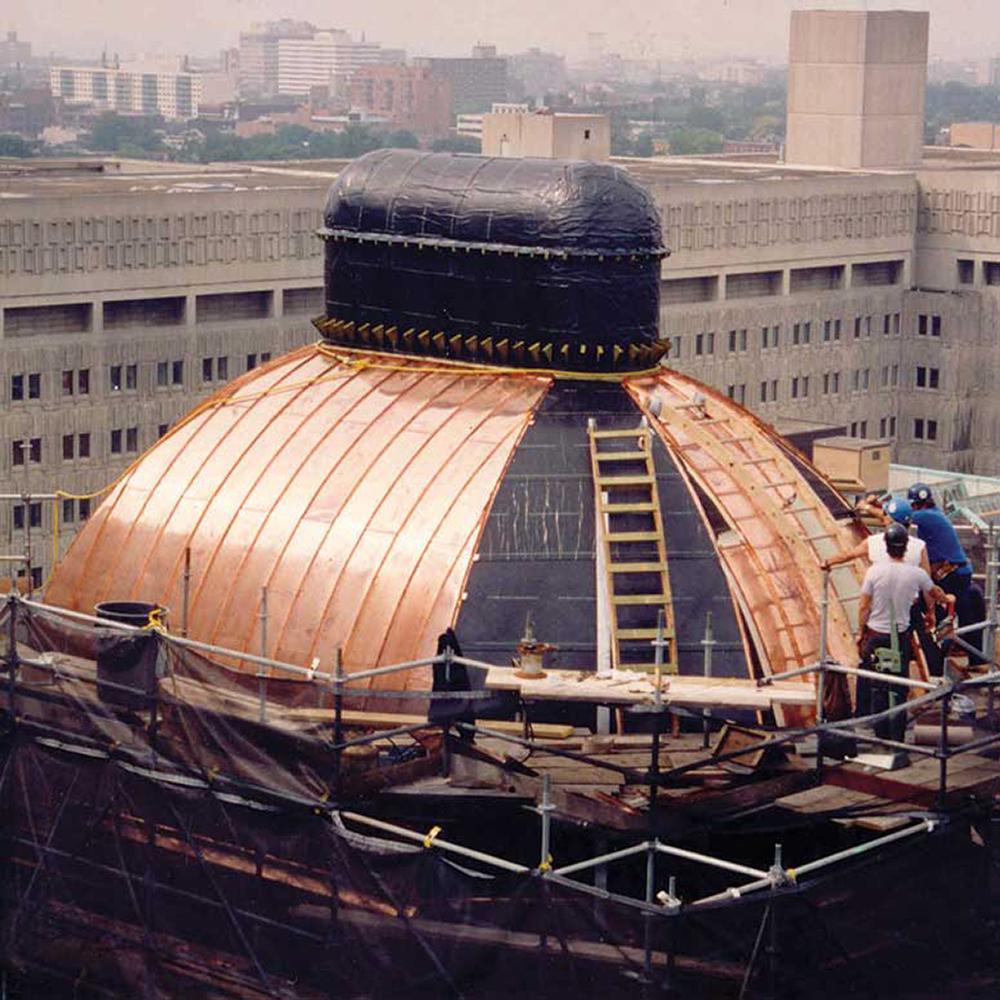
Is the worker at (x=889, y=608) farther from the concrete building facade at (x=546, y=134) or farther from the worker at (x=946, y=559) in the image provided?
the concrete building facade at (x=546, y=134)

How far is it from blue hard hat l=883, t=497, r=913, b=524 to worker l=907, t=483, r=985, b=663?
242 mm

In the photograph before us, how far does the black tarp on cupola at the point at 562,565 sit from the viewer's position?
36.8 meters

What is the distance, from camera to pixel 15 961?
36.6 metres

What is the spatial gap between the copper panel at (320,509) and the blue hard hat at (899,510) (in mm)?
5282

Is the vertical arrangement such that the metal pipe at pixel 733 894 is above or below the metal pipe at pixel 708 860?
below

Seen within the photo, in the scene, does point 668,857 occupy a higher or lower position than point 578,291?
lower

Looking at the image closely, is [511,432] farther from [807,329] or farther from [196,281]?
[807,329]

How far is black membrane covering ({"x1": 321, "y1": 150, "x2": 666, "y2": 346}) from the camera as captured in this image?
131 ft

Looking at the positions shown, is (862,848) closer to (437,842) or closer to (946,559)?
(437,842)

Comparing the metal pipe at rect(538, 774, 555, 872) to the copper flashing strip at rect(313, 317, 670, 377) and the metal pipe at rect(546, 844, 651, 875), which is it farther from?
the copper flashing strip at rect(313, 317, 670, 377)

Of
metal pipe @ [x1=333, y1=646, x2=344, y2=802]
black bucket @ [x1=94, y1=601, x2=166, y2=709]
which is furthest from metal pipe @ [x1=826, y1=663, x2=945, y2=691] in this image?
black bucket @ [x1=94, y1=601, x2=166, y2=709]

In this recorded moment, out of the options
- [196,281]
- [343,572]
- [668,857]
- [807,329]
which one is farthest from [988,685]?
[807,329]

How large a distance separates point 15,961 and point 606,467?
32.3 ft

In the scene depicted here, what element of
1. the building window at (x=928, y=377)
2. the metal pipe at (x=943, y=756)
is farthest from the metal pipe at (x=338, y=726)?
the building window at (x=928, y=377)
